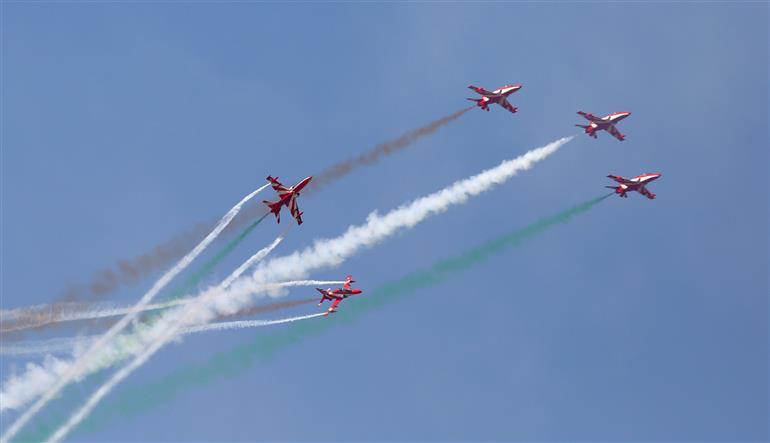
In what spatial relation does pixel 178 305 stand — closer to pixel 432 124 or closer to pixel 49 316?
pixel 49 316

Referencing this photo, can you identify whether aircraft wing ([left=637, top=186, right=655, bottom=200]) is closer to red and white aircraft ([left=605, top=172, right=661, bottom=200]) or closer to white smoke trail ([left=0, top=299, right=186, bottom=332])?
red and white aircraft ([left=605, top=172, right=661, bottom=200])

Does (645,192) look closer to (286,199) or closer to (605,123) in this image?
(605,123)

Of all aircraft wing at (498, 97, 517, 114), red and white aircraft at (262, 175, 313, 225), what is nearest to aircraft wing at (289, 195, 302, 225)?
red and white aircraft at (262, 175, 313, 225)

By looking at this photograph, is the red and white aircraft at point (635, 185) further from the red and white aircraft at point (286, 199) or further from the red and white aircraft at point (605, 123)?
the red and white aircraft at point (286, 199)

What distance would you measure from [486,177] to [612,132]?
20872 millimetres

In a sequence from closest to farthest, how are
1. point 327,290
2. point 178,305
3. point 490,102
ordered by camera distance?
point 178,305 < point 327,290 < point 490,102

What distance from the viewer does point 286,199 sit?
101500 mm

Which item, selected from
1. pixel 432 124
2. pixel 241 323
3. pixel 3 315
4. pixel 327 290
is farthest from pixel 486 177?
pixel 3 315

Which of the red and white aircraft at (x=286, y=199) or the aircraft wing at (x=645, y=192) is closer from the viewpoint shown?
the red and white aircraft at (x=286, y=199)

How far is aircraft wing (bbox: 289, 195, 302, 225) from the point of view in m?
102

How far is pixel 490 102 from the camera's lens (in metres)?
121

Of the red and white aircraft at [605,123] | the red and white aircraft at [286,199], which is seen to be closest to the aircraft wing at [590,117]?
the red and white aircraft at [605,123]

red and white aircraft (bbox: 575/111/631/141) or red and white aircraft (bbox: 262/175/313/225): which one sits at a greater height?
red and white aircraft (bbox: 575/111/631/141)

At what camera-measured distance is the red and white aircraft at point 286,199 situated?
101 metres
